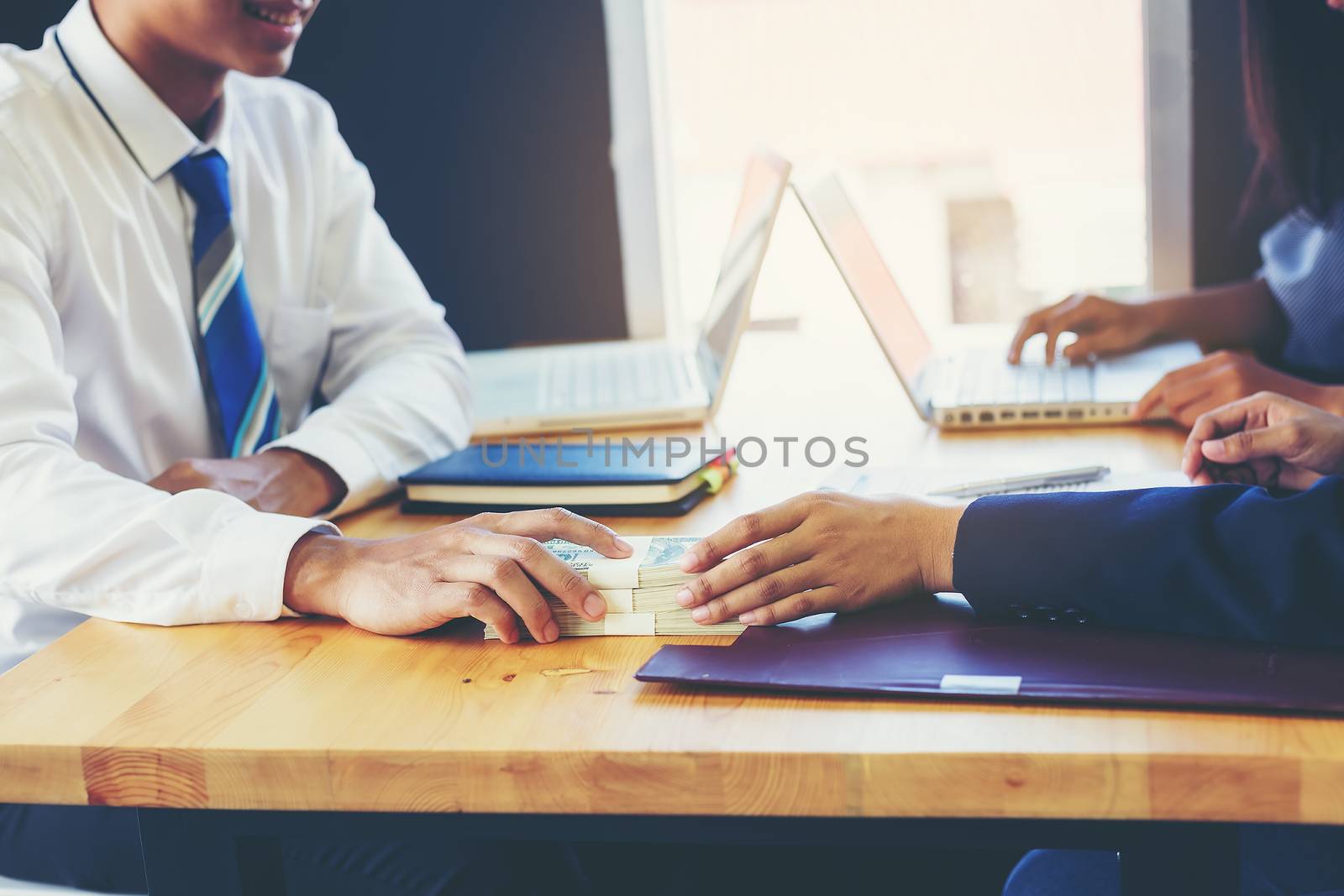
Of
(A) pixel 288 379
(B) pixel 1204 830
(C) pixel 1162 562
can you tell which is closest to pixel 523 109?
(A) pixel 288 379

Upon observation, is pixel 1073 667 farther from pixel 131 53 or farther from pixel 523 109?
pixel 523 109

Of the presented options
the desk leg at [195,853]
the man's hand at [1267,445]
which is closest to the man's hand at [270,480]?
the desk leg at [195,853]

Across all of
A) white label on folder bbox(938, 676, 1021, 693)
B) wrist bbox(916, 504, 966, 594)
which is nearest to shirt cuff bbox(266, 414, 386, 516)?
wrist bbox(916, 504, 966, 594)

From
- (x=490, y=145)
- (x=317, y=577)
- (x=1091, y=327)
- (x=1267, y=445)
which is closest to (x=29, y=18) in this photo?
(x=490, y=145)

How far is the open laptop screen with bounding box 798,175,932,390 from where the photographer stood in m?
1.43

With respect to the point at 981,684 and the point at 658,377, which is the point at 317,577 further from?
the point at 658,377

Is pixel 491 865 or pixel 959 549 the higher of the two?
pixel 959 549

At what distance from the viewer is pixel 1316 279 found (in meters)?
1.73

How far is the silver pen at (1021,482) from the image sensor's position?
3.86ft

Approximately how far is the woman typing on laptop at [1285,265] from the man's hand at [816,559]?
0.89m

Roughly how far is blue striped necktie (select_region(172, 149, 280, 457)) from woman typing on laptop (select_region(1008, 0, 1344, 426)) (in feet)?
3.29

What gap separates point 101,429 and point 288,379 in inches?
11.8

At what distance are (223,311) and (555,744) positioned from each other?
0.85 m

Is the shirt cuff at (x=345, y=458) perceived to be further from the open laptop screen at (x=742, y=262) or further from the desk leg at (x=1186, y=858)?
the desk leg at (x=1186, y=858)
